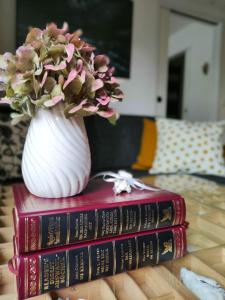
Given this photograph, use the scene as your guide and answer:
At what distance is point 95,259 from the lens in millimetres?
452

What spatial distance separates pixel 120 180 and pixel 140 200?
0.10 m

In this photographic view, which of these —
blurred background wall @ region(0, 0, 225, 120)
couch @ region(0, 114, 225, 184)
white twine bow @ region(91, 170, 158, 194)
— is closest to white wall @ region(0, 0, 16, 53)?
couch @ region(0, 114, 225, 184)

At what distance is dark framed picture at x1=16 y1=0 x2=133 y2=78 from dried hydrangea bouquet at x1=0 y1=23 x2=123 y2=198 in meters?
1.30

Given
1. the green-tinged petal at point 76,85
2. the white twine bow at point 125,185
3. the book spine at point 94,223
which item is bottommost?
the book spine at point 94,223

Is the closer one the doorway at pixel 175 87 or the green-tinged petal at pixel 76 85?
the green-tinged petal at pixel 76 85

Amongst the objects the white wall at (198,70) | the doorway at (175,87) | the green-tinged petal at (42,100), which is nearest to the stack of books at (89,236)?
the green-tinged petal at (42,100)

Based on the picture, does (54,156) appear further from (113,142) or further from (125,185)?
(113,142)

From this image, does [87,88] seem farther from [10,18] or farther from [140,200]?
[10,18]

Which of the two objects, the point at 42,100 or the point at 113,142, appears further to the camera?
the point at 113,142

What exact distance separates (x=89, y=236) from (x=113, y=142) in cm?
124

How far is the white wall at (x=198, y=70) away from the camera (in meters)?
2.69

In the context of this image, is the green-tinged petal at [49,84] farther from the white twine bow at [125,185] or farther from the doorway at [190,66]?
the doorway at [190,66]

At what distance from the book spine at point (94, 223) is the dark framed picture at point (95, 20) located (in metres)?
1.50

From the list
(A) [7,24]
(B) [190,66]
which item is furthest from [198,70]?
(A) [7,24]
